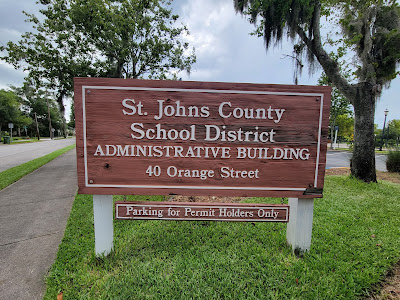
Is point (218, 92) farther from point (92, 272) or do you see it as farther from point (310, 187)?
point (92, 272)

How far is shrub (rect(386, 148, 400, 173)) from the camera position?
848cm

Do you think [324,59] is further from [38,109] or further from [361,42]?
[38,109]

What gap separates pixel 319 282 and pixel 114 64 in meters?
8.86

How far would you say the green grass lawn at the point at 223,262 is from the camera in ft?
6.15

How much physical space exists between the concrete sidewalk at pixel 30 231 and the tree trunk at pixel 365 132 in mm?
7205

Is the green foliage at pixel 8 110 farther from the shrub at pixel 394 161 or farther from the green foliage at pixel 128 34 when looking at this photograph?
the shrub at pixel 394 161

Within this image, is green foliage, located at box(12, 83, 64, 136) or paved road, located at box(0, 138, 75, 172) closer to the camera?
paved road, located at box(0, 138, 75, 172)

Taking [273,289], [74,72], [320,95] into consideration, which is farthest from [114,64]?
[273,289]

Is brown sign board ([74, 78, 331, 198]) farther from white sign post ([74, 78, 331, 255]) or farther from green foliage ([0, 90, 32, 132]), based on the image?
green foliage ([0, 90, 32, 132])

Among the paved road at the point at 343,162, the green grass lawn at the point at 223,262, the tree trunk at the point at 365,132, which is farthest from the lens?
the paved road at the point at 343,162

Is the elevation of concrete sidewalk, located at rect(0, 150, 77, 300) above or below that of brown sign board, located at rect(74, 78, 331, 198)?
below

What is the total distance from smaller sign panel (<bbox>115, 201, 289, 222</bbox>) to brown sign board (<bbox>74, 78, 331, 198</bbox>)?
164mm

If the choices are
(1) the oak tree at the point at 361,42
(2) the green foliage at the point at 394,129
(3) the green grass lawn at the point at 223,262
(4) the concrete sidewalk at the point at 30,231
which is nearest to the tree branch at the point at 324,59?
(1) the oak tree at the point at 361,42

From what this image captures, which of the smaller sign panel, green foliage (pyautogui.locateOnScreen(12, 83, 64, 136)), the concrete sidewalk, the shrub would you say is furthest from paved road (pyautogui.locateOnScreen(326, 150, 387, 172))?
green foliage (pyautogui.locateOnScreen(12, 83, 64, 136))
